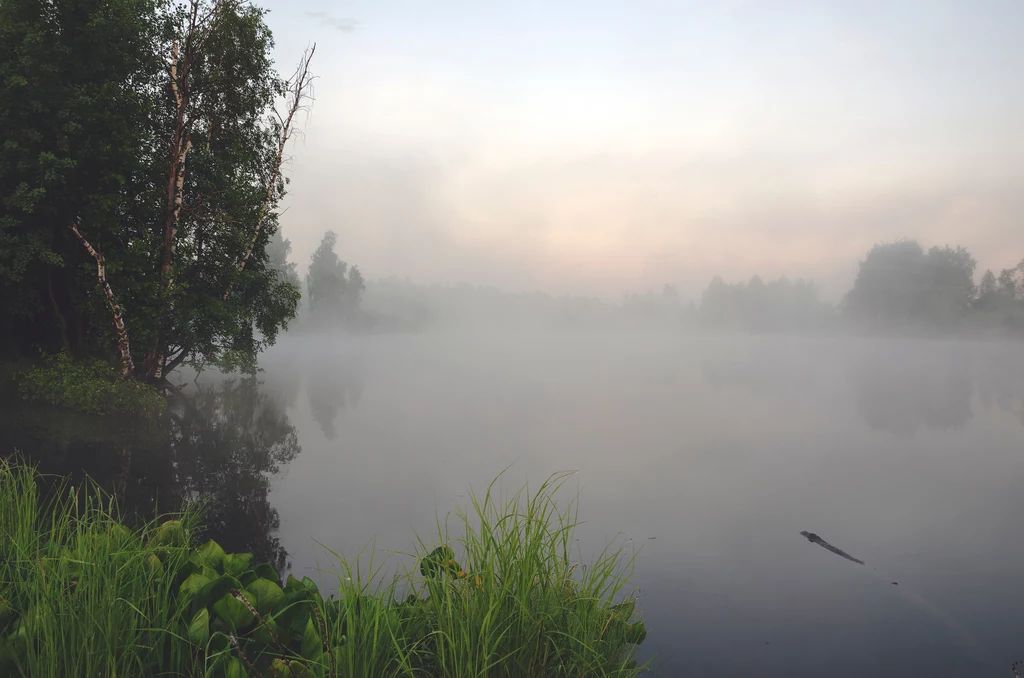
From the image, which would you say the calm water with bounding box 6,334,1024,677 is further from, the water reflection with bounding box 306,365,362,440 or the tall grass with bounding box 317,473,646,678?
the tall grass with bounding box 317,473,646,678

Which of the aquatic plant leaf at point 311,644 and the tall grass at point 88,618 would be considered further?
the aquatic plant leaf at point 311,644

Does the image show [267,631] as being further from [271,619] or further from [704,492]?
[704,492]

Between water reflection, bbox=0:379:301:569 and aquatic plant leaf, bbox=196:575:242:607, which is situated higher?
aquatic plant leaf, bbox=196:575:242:607

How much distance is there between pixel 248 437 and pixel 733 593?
1372 cm

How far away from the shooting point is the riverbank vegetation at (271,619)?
3027 mm

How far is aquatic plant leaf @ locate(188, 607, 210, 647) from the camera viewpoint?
3037mm

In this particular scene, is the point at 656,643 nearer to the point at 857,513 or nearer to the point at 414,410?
the point at 857,513

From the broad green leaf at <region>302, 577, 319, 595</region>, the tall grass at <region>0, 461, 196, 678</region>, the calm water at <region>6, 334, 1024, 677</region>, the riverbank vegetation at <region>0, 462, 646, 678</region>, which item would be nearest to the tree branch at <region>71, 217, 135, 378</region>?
the calm water at <region>6, 334, 1024, 677</region>

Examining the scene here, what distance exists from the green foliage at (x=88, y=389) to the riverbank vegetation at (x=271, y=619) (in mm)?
13787

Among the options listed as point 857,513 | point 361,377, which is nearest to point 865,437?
point 857,513

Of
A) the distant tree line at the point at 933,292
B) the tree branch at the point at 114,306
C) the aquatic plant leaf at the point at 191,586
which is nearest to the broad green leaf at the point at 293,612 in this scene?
the aquatic plant leaf at the point at 191,586

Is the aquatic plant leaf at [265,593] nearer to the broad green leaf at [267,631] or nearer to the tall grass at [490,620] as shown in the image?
the broad green leaf at [267,631]

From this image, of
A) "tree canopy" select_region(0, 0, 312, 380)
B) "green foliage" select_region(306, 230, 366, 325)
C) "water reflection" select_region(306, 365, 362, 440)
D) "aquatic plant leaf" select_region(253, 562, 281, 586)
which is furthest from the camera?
"green foliage" select_region(306, 230, 366, 325)

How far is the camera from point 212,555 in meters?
3.89
